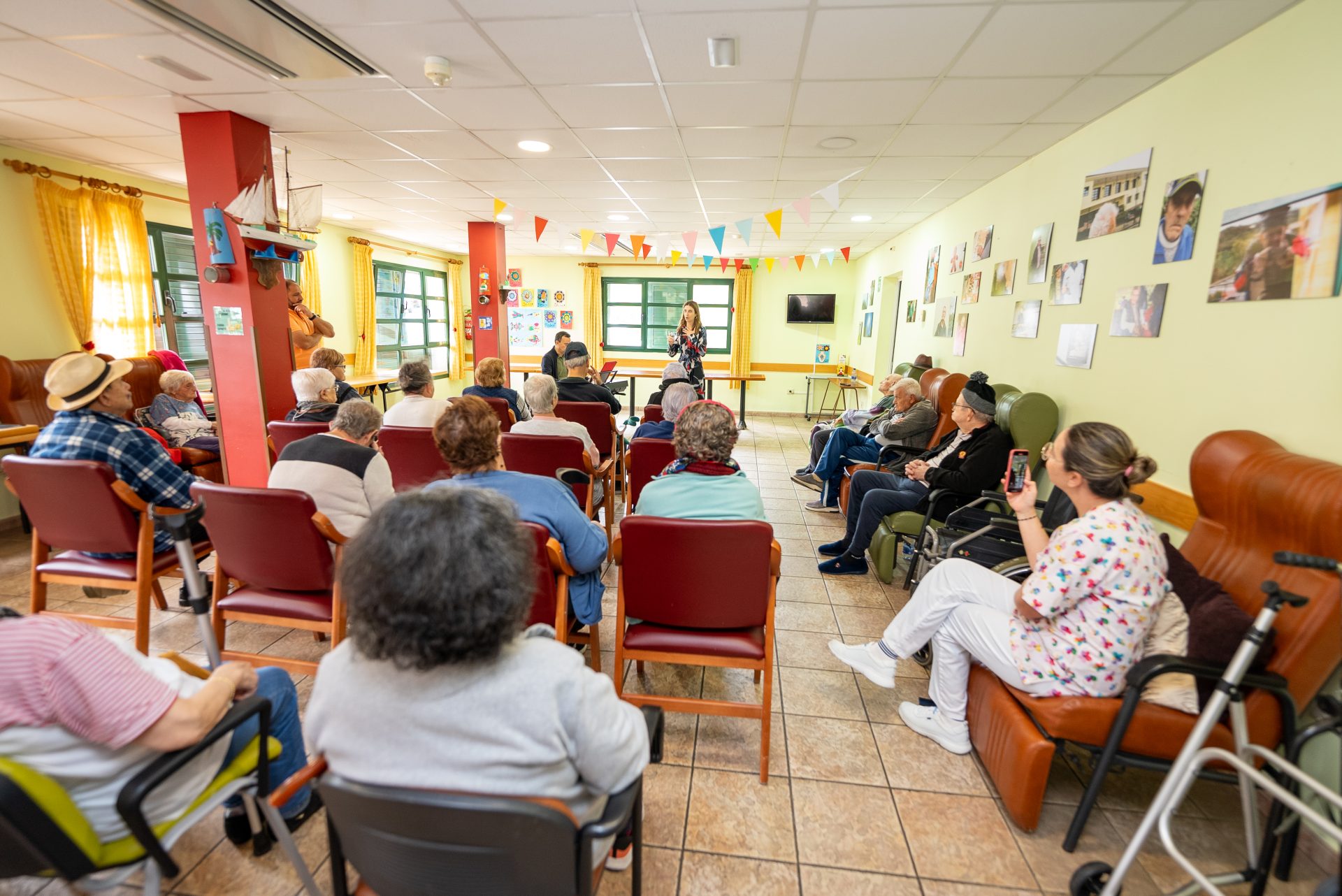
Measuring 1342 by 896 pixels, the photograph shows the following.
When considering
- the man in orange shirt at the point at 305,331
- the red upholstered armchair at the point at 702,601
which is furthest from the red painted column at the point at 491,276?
the red upholstered armchair at the point at 702,601

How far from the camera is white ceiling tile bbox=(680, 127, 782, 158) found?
3.37m

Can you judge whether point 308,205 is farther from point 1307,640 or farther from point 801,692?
point 1307,640

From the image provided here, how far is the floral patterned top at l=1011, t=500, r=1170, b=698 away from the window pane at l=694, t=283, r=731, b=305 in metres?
8.69

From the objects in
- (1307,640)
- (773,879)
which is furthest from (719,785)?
(1307,640)

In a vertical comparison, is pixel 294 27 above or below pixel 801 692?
above

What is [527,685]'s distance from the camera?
2.88ft

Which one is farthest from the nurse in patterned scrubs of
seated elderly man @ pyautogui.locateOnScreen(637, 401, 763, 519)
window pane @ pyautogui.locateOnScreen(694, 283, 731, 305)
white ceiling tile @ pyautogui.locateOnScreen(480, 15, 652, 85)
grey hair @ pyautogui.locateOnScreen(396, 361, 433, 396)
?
window pane @ pyautogui.locateOnScreen(694, 283, 731, 305)

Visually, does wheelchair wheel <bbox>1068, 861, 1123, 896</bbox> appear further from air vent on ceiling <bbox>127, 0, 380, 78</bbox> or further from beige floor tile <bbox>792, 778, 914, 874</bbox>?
air vent on ceiling <bbox>127, 0, 380, 78</bbox>

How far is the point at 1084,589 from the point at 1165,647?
1.10 feet

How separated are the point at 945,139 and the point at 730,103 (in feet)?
4.71

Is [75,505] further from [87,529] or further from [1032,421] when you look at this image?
[1032,421]

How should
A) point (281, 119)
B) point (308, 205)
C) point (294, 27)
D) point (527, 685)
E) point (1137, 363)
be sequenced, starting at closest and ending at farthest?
point (527, 685), point (294, 27), point (1137, 363), point (281, 119), point (308, 205)

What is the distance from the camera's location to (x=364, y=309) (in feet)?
25.9

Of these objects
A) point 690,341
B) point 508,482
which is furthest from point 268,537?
point 690,341
